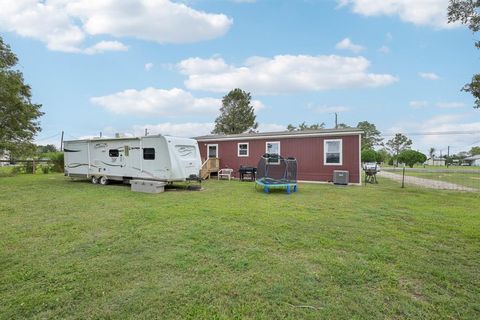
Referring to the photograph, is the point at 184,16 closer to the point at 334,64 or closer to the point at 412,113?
the point at 334,64

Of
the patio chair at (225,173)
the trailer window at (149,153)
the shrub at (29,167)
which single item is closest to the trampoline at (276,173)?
the patio chair at (225,173)

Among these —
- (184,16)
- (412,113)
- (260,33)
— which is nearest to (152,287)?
(184,16)

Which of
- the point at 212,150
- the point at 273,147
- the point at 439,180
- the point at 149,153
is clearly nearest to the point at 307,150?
the point at 273,147

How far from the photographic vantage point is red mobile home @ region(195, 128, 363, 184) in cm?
1270

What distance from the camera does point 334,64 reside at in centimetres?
1728

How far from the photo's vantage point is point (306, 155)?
1379 centimetres

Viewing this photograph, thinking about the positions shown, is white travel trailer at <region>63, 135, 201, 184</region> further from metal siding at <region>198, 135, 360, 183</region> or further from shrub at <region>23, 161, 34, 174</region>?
shrub at <region>23, 161, 34, 174</region>

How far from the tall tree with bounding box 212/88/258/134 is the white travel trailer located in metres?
21.8

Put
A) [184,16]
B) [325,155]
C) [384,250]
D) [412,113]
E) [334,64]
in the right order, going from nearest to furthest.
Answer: [384,250] < [184,16] < [325,155] < [334,64] < [412,113]

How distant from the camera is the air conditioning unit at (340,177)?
12.5 metres

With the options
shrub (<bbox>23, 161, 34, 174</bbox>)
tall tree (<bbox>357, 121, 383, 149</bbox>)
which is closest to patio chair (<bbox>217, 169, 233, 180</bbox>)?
shrub (<bbox>23, 161, 34, 174</bbox>)

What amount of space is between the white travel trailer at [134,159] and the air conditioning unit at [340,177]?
663 cm

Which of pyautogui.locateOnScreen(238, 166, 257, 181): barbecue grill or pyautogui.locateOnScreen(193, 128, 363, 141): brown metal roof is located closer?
pyautogui.locateOnScreen(193, 128, 363, 141): brown metal roof

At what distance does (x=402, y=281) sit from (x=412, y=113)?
27.9 m
